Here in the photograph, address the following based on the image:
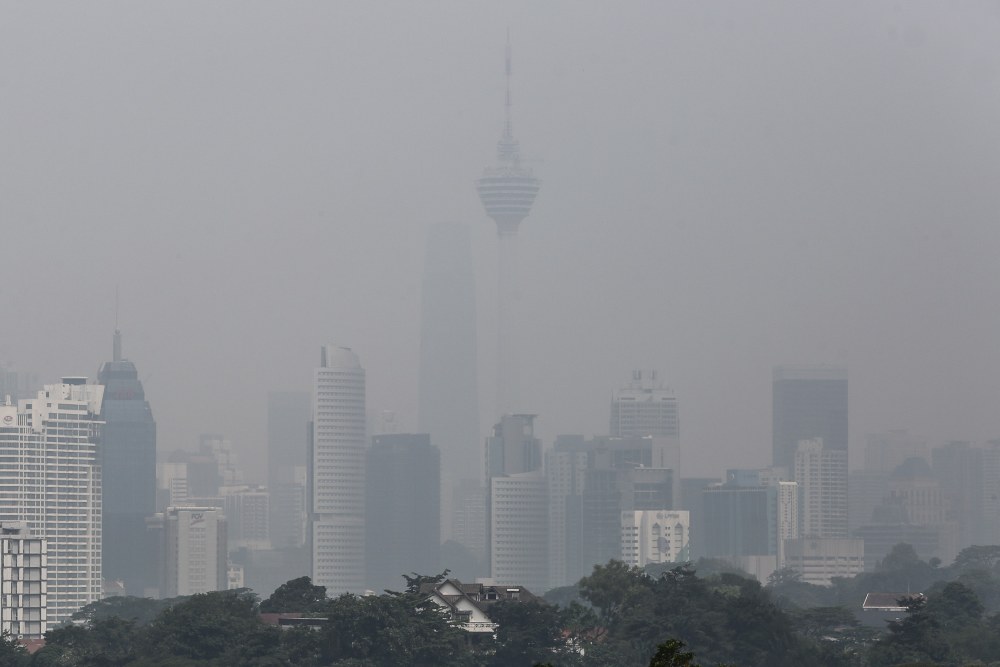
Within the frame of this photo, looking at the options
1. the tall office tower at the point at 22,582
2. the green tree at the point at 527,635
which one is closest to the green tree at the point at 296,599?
the green tree at the point at 527,635

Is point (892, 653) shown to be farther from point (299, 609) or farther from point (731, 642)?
point (299, 609)

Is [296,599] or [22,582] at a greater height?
[296,599]

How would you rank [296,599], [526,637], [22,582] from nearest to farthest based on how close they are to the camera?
[526,637] < [296,599] < [22,582]

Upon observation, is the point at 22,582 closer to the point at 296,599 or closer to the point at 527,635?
the point at 296,599

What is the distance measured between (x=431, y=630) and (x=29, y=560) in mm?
69599

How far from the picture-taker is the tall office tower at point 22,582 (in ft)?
426

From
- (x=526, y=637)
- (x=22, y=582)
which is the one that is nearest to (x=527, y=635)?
(x=526, y=637)

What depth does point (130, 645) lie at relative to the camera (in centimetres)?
7812

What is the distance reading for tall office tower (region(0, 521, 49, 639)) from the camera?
12988cm

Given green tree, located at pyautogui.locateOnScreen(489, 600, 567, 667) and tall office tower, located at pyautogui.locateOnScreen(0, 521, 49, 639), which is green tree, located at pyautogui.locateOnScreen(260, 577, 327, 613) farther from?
tall office tower, located at pyautogui.locateOnScreen(0, 521, 49, 639)

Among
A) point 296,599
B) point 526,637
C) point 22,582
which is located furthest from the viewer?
point 22,582

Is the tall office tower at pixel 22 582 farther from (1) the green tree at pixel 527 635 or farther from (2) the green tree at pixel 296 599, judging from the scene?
(1) the green tree at pixel 527 635

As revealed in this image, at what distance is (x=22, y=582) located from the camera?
13300cm

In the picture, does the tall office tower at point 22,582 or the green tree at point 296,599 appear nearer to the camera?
the green tree at point 296,599
